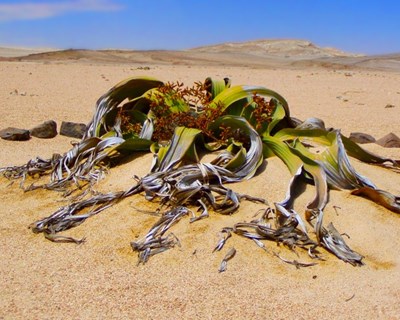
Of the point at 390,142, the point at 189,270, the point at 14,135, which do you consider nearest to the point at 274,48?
the point at 390,142

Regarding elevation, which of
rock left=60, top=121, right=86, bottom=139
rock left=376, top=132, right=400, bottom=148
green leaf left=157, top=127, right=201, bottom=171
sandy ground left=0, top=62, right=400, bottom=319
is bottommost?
rock left=60, top=121, right=86, bottom=139

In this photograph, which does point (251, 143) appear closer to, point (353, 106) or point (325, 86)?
point (353, 106)

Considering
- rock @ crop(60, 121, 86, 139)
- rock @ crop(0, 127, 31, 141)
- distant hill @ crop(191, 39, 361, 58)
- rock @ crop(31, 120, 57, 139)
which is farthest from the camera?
distant hill @ crop(191, 39, 361, 58)

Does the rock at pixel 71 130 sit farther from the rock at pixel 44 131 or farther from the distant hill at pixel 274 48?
the distant hill at pixel 274 48

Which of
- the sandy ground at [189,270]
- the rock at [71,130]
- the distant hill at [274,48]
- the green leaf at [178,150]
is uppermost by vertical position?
the green leaf at [178,150]

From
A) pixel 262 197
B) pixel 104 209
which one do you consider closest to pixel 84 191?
pixel 104 209

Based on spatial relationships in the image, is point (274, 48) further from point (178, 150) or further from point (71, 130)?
point (178, 150)

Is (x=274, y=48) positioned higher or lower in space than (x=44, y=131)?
lower

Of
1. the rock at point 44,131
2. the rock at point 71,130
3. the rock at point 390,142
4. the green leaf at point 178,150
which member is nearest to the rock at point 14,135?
the rock at point 44,131

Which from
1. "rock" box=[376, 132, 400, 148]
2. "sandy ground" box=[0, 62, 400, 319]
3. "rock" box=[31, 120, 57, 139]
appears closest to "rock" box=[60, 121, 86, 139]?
"rock" box=[31, 120, 57, 139]

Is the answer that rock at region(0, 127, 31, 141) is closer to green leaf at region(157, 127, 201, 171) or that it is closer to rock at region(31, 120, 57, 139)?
rock at region(31, 120, 57, 139)

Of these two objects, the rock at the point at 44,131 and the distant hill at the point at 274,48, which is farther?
the distant hill at the point at 274,48

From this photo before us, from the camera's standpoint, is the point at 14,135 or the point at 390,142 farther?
the point at 14,135

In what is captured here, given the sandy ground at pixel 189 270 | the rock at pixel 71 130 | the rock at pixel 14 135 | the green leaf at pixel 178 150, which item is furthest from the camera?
the rock at pixel 71 130
